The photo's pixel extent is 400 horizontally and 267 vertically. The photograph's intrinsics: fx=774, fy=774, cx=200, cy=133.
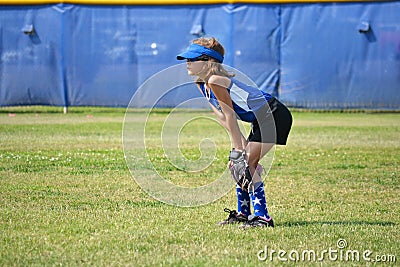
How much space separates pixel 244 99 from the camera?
5.42 meters

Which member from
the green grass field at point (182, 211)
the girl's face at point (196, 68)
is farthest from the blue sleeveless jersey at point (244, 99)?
the green grass field at point (182, 211)

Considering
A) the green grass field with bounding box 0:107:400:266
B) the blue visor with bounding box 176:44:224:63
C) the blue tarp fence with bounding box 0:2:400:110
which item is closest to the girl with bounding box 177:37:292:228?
the blue visor with bounding box 176:44:224:63

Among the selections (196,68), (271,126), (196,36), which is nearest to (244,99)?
(271,126)

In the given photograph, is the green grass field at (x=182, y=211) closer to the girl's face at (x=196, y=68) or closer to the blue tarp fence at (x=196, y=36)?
the girl's face at (x=196, y=68)

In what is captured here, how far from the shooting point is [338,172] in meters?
8.69

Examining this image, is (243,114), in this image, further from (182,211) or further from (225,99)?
(182,211)

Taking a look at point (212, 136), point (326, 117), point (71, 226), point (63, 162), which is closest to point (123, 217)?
point (71, 226)

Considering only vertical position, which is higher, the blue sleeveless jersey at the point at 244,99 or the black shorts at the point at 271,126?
the blue sleeveless jersey at the point at 244,99

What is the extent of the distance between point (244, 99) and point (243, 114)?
13 centimetres

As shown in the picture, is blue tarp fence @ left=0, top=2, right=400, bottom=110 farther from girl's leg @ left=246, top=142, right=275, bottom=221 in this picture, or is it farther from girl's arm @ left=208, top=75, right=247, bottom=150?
girl's arm @ left=208, top=75, right=247, bottom=150

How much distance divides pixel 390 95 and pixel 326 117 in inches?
57.0

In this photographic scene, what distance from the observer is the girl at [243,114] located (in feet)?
17.6

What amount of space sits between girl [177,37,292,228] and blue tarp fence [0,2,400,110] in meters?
11.0

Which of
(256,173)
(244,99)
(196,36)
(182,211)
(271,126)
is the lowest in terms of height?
(196,36)
